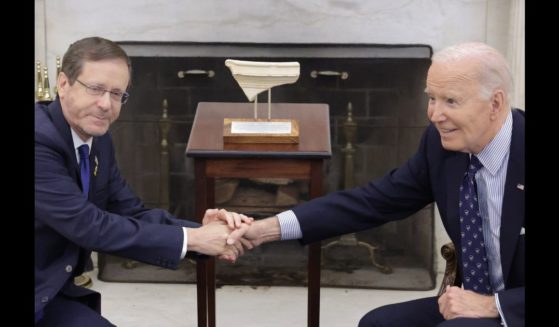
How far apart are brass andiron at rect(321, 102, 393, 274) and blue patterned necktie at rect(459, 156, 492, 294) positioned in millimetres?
1834

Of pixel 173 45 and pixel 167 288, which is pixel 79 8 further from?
pixel 167 288

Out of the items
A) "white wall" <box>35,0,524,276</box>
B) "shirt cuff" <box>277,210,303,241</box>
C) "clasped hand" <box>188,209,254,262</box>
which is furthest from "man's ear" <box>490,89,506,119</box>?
"white wall" <box>35,0,524,276</box>

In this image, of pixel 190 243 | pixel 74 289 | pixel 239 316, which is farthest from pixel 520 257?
pixel 239 316

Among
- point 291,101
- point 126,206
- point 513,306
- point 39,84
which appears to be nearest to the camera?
point 513,306

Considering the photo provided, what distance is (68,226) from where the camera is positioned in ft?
9.50

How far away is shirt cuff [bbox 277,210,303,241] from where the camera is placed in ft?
10.7

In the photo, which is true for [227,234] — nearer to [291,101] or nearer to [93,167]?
[93,167]

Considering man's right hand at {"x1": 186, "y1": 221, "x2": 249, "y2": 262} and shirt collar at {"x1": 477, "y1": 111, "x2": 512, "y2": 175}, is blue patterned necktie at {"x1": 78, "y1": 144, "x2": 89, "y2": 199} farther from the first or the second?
shirt collar at {"x1": 477, "y1": 111, "x2": 512, "y2": 175}

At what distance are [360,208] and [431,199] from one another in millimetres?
224

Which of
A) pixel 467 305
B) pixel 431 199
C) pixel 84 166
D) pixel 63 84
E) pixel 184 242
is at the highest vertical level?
pixel 63 84

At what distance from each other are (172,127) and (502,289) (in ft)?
7.63

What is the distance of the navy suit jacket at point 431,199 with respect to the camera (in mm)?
2828

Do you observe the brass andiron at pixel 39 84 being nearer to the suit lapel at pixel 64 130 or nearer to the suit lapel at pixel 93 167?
the suit lapel at pixel 93 167

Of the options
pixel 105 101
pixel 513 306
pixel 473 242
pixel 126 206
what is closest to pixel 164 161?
pixel 126 206
